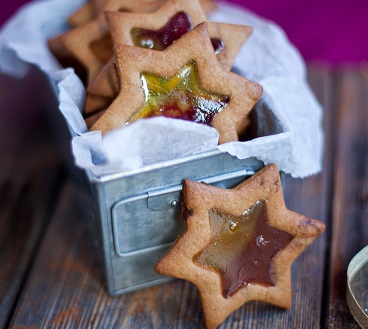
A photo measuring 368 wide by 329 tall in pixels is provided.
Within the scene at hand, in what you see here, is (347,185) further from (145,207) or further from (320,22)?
(320,22)

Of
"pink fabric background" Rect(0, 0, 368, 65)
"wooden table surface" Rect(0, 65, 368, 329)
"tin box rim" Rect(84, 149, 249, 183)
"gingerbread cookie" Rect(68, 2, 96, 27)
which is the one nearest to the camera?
"tin box rim" Rect(84, 149, 249, 183)

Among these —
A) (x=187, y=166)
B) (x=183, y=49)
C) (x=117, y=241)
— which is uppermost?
(x=183, y=49)

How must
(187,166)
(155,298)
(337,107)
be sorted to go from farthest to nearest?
1. (337,107)
2. (155,298)
3. (187,166)

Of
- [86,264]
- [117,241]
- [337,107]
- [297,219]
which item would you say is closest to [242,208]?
[297,219]

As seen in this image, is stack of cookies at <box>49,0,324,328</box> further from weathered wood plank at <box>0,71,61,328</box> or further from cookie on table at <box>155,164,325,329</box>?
weathered wood plank at <box>0,71,61,328</box>

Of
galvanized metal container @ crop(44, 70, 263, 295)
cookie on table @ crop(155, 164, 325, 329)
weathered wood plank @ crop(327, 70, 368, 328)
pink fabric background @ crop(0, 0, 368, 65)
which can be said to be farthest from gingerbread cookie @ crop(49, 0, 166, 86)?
pink fabric background @ crop(0, 0, 368, 65)

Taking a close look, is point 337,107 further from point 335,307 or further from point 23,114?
point 23,114
